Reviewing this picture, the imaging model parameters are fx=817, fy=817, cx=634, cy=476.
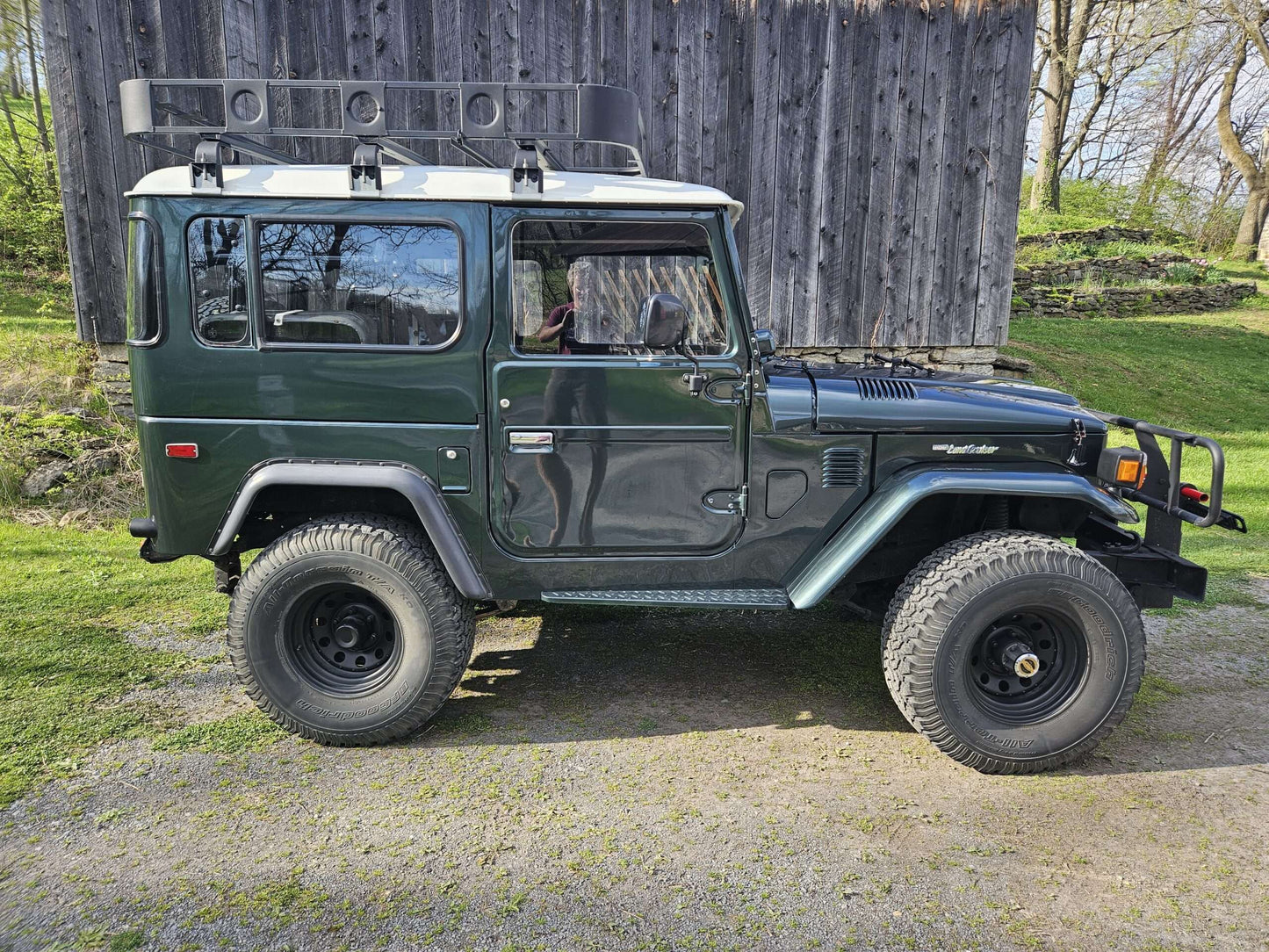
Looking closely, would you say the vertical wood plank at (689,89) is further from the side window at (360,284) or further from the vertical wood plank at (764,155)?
the side window at (360,284)

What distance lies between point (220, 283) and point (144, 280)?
0.94 ft

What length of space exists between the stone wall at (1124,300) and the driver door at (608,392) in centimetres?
1486

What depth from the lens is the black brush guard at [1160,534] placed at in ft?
11.2

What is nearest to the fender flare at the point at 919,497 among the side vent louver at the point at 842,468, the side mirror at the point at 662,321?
the side vent louver at the point at 842,468

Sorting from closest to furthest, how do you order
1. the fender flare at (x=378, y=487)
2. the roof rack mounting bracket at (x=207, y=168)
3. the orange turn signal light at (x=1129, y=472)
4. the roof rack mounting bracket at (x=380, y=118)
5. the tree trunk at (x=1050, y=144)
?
the roof rack mounting bracket at (x=380, y=118)
the roof rack mounting bracket at (x=207, y=168)
the fender flare at (x=378, y=487)
the orange turn signal light at (x=1129, y=472)
the tree trunk at (x=1050, y=144)

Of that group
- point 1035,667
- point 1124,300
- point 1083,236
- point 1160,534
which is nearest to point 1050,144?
point 1083,236

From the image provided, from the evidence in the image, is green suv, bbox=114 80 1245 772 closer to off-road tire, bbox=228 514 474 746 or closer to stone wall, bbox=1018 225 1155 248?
off-road tire, bbox=228 514 474 746

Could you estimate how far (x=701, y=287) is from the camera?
3418 millimetres

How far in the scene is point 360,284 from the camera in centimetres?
334

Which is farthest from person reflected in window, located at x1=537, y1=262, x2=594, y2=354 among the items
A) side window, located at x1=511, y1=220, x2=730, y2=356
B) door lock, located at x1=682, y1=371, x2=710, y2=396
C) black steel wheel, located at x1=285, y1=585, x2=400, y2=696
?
black steel wheel, located at x1=285, y1=585, x2=400, y2=696

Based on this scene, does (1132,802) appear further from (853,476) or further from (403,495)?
(403,495)

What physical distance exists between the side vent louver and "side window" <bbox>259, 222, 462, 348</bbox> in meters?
1.65

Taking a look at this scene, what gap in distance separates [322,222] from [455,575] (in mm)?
1527

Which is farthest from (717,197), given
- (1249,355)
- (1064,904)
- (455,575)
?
(1249,355)
